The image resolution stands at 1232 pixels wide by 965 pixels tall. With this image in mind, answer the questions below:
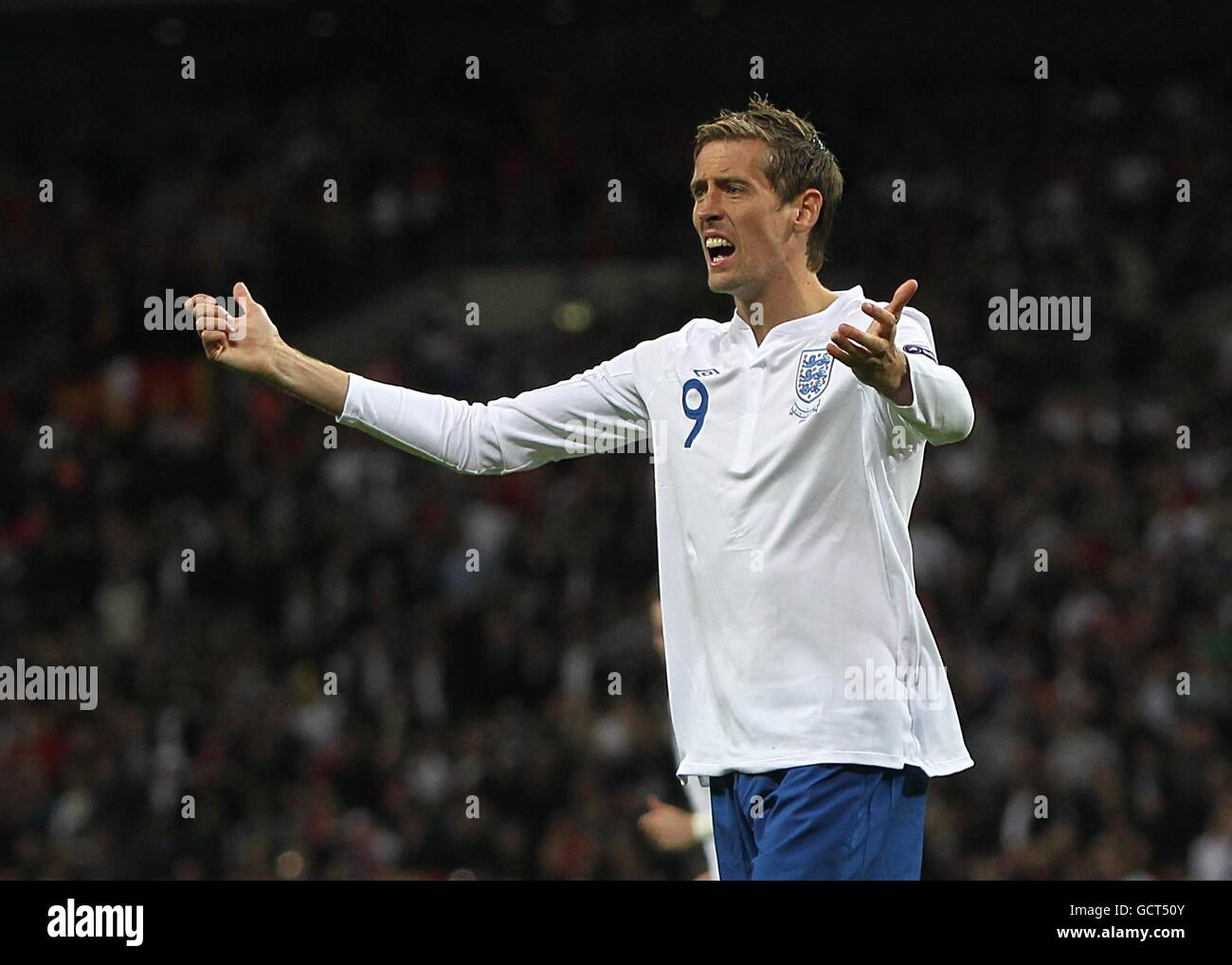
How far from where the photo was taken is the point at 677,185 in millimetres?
17297

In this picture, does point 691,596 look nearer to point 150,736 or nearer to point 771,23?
point 150,736

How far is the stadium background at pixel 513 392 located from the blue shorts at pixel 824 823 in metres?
6.76

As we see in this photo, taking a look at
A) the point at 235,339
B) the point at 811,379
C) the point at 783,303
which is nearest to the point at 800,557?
the point at 811,379

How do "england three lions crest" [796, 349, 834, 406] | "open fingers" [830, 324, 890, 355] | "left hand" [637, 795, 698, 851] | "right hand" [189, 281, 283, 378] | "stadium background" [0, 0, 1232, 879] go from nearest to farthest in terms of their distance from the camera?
"open fingers" [830, 324, 890, 355] < "england three lions crest" [796, 349, 834, 406] < "right hand" [189, 281, 283, 378] < "left hand" [637, 795, 698, 851] < "stadium background" [0, 0, 1232, 879]

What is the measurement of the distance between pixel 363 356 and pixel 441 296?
978mm

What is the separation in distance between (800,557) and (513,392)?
11341mm

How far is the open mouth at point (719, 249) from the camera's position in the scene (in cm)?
423

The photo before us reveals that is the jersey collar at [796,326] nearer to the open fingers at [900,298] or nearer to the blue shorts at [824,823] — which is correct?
the open fingers at [900,298]

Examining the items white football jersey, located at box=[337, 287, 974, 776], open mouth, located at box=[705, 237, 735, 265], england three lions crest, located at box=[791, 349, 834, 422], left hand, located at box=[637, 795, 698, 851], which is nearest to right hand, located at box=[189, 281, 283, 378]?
white football jersey, located at box=[337, 287, 974, 776]

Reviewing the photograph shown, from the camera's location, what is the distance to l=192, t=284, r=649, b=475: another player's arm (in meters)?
4.19

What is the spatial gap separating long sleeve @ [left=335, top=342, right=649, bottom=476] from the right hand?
0.92 ft

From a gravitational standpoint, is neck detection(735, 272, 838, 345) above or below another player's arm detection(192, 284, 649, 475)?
above

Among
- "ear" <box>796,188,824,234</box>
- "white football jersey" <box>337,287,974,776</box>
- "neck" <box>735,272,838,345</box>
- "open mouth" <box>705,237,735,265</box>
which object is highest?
"ear" <box>796,188,824,234</box>

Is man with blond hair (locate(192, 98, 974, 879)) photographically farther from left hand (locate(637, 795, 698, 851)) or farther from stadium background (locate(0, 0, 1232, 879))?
stadium background (locate(0, 0, 1232, 879))
